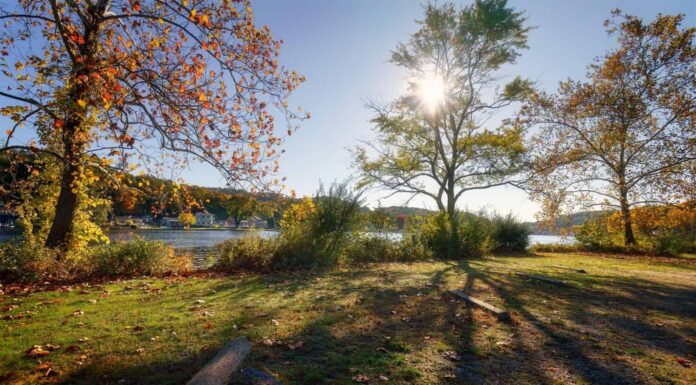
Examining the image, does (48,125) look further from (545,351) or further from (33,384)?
(545,351)

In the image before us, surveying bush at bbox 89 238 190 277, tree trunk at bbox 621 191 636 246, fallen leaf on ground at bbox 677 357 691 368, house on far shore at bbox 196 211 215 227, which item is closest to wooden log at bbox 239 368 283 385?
fallen leaf on ground at bbox 677 357 691 368

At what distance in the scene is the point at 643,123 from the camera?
16.7 m

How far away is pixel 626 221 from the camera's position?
18.4 meters

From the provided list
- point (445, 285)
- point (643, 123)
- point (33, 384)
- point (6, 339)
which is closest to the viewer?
point (33, 384)

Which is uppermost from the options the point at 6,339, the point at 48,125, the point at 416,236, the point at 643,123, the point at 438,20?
the point at 438,20

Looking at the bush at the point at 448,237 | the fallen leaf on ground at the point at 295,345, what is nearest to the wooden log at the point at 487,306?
the fallen leaf on ground at the point at 295,345

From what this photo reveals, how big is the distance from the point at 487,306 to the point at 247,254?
6.40m

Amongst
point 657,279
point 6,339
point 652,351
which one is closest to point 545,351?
point 652,351

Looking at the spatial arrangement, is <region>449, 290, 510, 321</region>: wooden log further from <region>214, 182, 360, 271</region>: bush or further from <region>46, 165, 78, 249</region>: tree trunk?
<region>46, 165, 78, 249</region>: tree trunk

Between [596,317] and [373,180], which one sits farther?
[373,180]

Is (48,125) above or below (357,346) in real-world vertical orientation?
above

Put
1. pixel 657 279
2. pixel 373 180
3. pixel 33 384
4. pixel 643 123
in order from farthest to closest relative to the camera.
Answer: pixel 373 180 < pixel 643 123 < pixel 657 279 < pixel 33 384

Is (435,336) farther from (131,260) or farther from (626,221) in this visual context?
(626,221)

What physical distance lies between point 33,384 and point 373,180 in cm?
1956
